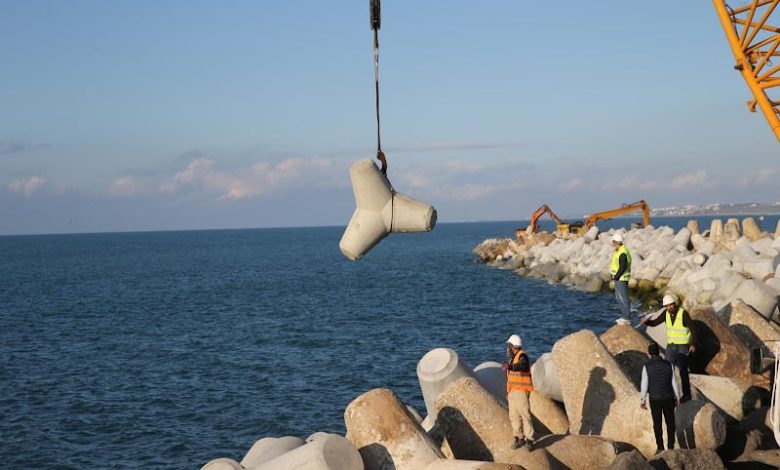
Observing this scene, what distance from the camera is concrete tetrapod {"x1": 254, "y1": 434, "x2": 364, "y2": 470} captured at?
9.41 metres

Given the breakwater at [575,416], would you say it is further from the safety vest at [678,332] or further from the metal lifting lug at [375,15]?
the metal lifting lug at [375,15]

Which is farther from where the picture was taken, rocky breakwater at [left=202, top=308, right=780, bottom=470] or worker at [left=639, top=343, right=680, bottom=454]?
worker at [left=639, top=343, right=680, bottom=454]

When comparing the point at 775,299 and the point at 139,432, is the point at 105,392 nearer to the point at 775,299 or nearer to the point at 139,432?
the point at 139,432

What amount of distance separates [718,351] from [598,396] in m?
3.19

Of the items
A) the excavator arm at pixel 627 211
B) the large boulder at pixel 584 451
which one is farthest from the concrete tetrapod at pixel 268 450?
the excavator arm at pixel 627 211

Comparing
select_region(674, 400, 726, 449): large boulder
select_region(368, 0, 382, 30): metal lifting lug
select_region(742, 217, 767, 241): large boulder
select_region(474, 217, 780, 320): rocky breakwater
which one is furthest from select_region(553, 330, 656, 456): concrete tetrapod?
select_region(742, 217, 767, 241): large boulder

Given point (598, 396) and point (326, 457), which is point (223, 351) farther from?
point (326, 457)

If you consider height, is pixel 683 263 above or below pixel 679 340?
below

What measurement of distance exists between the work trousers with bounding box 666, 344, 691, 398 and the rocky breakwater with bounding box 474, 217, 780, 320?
464 centimetres

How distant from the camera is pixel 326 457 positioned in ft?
31.0

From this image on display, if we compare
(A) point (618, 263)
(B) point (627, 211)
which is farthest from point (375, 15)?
(B) point (627, 211)

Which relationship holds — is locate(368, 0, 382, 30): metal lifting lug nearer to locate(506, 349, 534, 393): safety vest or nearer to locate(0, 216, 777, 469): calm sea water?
locate(506, 349, 534, 393): safety vest

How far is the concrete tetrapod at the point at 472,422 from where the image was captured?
10688 mm

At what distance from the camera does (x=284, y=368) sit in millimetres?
26531
